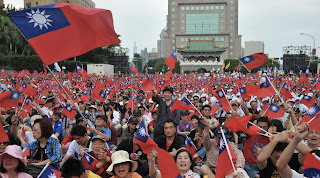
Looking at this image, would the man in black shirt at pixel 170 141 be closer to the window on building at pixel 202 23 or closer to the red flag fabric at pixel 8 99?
the red flag fabric at pixel 8 99

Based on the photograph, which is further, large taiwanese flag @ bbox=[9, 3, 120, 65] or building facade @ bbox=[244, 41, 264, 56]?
building facade @ bbox=[244, 41, 264, 56]

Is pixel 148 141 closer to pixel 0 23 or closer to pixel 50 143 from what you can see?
pixel 50 143

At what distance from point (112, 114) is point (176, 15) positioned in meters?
95.3

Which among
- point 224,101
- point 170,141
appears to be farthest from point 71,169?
point 224,101

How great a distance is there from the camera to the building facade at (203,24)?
98125 millimetres

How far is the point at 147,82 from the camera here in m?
8.95

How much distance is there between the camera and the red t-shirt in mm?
4738

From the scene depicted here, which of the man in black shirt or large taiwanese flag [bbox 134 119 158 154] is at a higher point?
large taiwanese flag [bbox 134 119 158 154]

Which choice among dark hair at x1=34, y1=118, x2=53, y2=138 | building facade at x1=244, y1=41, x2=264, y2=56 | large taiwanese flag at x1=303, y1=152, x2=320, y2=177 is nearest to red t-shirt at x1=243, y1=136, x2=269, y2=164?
large taiwanese flag at x1=303, y1=152, x2=320, y2=177

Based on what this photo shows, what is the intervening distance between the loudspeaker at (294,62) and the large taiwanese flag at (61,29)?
45.1 m

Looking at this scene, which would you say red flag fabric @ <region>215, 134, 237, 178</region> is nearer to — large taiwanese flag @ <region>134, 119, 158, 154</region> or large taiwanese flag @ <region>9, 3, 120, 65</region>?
large taiwanese flag @ <region>134, 119, 158, 154</region>

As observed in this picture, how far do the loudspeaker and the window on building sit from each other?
53.8 metres

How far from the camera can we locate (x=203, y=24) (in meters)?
98.6

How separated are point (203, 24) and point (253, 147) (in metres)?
96.8
